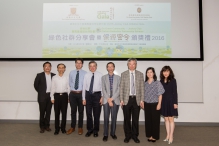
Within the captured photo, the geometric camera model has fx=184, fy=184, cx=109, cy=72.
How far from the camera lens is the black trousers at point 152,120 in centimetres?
317

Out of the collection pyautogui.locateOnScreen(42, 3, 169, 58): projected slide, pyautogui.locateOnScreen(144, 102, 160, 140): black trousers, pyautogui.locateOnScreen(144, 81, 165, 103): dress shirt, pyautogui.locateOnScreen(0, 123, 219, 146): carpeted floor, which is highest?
pyautogui.locateOnScreen(42, 3, 169, 58): projected slide

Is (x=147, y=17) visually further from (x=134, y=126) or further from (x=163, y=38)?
(x=134, y=126)

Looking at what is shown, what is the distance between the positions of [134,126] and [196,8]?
3.15 meters

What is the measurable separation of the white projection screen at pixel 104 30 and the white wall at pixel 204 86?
280 mm

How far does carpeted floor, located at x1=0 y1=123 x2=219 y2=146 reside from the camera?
3.11 metres

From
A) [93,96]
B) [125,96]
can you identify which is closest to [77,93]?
[93,96]

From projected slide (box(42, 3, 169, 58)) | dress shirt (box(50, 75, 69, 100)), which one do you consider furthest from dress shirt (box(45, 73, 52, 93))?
projected slide (box(42, 3, 169, 58))

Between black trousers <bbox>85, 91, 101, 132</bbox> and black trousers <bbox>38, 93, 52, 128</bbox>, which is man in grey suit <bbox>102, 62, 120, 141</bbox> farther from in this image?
black trousers <bbox>38, 93, 52, 128</bbox>

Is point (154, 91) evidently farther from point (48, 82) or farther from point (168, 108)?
point (48, 82)

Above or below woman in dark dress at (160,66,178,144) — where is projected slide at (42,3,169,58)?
above

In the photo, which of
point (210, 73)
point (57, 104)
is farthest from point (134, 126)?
point (210, 73)

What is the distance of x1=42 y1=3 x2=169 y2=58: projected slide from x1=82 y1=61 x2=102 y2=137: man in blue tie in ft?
2.99

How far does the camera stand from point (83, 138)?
3.37 metres

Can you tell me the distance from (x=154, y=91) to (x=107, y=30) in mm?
1958
